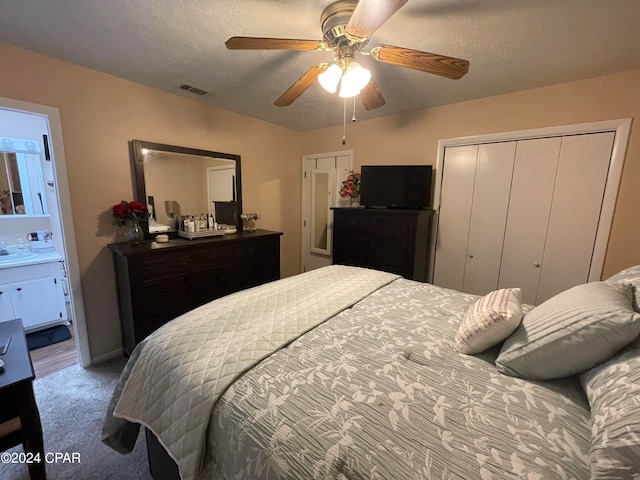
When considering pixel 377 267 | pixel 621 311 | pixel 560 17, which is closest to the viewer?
pixel 621 311

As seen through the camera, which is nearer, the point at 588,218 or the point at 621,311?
the point at 621,311

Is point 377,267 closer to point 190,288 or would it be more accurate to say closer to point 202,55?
point 190,288

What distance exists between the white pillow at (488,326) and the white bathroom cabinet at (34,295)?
3756 mm

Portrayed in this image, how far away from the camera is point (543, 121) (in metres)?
2.35

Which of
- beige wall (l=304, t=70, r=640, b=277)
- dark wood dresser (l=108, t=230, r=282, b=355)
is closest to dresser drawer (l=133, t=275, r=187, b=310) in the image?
dark wood dresser (l=108, t=230, r=282, b=355)

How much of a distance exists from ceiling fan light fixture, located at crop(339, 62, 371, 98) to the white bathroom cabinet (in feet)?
11.0

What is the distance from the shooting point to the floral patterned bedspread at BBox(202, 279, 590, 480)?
0.66m

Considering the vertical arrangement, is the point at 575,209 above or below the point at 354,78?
below

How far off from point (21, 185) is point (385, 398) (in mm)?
4121

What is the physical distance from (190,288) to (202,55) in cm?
184

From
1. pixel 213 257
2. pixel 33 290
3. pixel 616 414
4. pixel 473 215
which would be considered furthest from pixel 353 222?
pixel 33 290

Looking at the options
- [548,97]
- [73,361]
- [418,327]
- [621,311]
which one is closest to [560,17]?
[548,97]

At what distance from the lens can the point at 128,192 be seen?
2357 mm

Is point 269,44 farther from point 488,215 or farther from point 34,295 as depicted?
point 34,295
